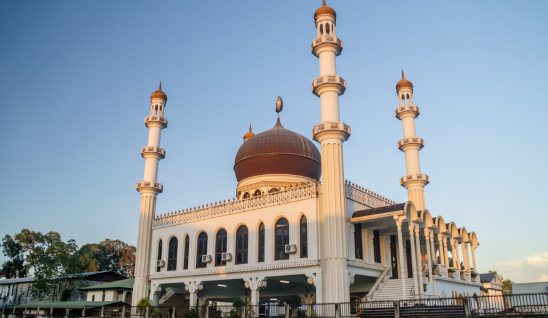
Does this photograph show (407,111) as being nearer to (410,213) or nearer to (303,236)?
(410,213)

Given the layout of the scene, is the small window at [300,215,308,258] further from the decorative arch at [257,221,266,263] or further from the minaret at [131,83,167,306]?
the minaret at [131,83,167,306]

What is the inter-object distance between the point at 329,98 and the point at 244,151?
1049 cm

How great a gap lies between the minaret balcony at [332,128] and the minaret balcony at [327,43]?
17.1ft

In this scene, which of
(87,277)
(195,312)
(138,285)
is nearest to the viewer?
(195,312)

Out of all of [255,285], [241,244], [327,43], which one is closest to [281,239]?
[255,285]

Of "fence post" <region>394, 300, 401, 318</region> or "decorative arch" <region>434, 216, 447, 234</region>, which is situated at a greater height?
"decorative arch" <region>434, 216, 447, 234</region>

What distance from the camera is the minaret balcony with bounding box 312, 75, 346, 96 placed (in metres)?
28.9

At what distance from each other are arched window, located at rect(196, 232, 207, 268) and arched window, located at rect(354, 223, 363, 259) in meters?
10.7

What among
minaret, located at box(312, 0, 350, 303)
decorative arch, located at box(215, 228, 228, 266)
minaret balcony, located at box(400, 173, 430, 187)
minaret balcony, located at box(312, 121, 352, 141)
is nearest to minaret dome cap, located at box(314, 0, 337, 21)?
minaret, located at box(312, 0, 350, 303)

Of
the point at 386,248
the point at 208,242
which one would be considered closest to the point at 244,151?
the point at 208,242

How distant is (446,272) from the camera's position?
3031 cm

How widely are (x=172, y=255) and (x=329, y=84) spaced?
1686 cm

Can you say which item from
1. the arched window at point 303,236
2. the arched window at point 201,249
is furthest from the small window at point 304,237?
the arched window at point 201,249

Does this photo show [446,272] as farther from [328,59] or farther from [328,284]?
[328,59]
